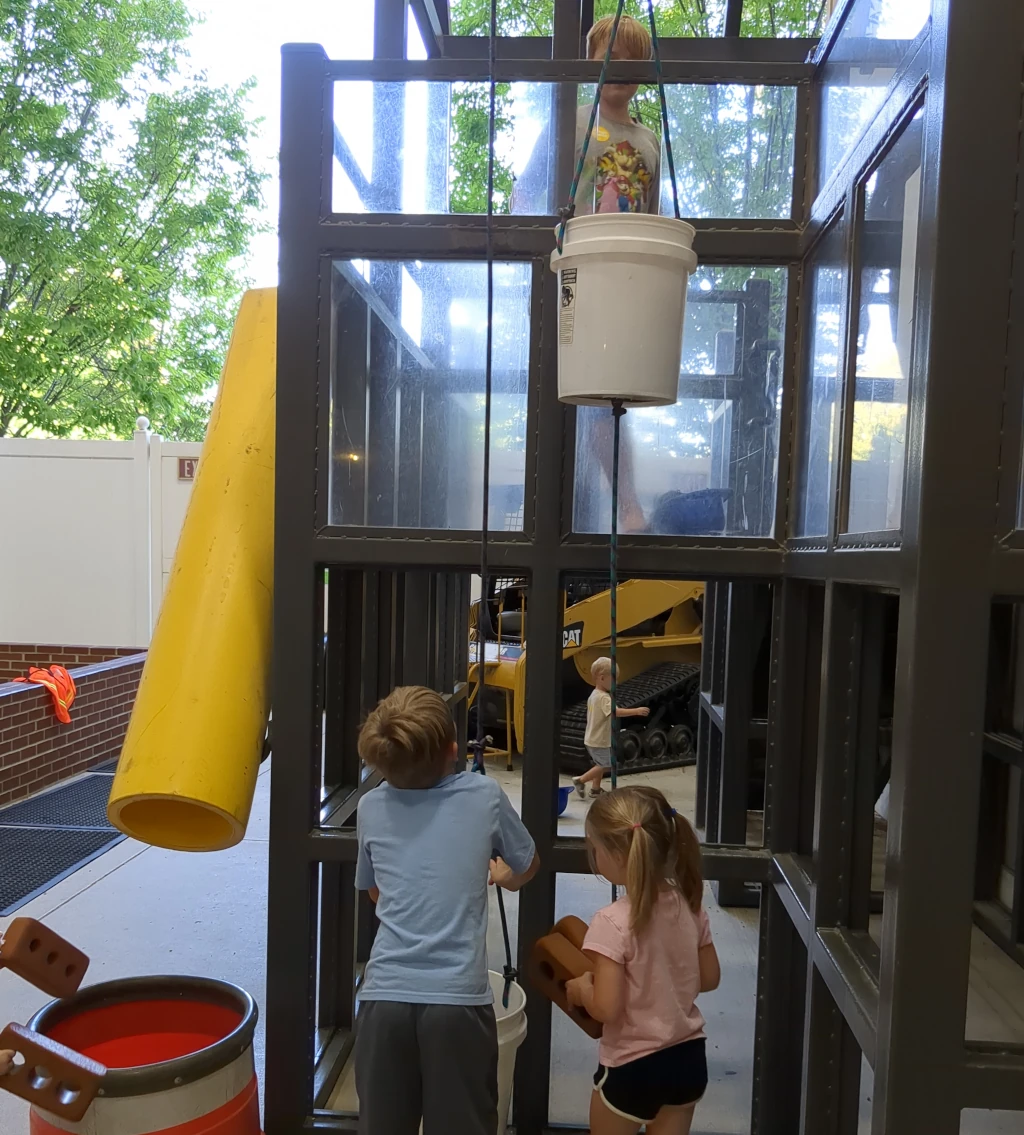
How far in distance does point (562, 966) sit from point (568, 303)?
1.61m

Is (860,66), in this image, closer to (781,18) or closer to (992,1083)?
(992,1083)

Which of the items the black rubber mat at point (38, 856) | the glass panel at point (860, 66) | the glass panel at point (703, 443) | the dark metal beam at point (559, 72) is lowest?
the black rubber mat at point (38, 856)

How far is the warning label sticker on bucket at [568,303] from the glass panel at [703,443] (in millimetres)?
721

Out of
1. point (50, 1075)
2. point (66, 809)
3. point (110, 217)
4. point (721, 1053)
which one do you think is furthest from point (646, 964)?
point (110, 217)

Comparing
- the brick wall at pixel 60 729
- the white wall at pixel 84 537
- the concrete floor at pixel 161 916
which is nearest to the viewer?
the concrete floor at pixel 161 916

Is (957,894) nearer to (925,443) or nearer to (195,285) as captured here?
(925,443)

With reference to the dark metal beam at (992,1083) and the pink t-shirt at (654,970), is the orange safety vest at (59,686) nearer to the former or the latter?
the pink t-shirt at (654,970)

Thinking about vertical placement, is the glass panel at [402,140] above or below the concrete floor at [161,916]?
above

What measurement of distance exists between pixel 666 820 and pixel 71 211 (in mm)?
15477

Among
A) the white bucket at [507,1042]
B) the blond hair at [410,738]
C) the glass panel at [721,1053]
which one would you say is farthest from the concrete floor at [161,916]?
the blond hair at [410,738]

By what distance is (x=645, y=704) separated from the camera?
8.81 metres

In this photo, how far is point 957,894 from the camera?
5.93 ft

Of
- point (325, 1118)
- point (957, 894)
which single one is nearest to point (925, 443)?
point (957, 894)

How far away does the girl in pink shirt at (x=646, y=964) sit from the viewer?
2.20 meters
